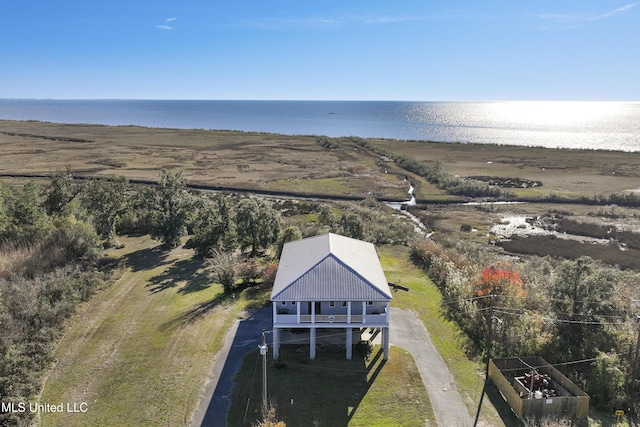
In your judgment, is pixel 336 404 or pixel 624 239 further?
pixel 624 239

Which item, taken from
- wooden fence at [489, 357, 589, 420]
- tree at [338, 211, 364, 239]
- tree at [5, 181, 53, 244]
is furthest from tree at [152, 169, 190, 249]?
wooden fence at [489, 357, 589, 420]

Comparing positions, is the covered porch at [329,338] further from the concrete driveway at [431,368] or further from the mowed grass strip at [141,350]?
the mowed grass strip at [141,350]

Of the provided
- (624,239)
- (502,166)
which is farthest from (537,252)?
(502,166)

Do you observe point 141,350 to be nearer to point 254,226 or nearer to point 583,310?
point 254,226

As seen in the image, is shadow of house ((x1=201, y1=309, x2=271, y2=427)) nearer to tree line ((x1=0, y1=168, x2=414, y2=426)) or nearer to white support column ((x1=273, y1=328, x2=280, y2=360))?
white support column ((x1=273, y1=328, x2=280, y2=360))

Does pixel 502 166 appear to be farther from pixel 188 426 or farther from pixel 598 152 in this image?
pixel 188 426
